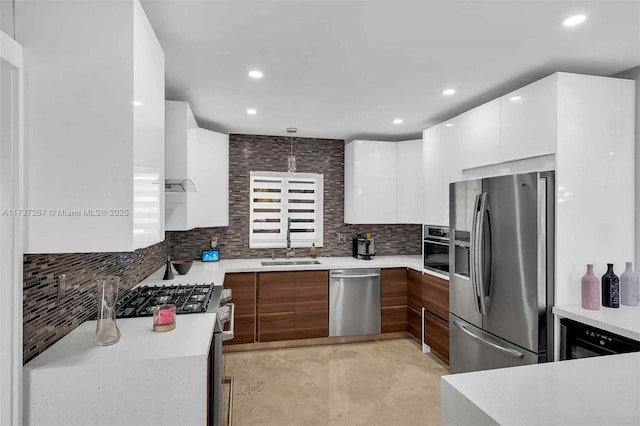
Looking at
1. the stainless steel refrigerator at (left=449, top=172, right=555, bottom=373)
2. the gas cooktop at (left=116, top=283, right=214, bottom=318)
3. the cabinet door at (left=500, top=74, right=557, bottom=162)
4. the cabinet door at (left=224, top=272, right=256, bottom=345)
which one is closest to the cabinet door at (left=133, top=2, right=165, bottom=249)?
the gas cooktop at (left=116, top=283, right=214, bottom=318)

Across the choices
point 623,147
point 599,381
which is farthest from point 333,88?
point 599,381

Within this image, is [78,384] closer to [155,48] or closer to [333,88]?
[155,48]

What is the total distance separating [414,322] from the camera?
13.1 feet

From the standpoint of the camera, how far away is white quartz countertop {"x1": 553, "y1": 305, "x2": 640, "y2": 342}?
1.84 meters

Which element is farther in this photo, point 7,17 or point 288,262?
point 288,262

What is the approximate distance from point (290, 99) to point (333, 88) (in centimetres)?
44

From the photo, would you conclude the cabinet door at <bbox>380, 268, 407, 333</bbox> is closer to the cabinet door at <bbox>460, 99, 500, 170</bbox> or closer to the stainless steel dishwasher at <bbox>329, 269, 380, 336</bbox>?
the stainless steel dishwasher at <bbox>329, 269, 380, 336</bbox>

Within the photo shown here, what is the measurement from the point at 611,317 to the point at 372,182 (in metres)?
2.74

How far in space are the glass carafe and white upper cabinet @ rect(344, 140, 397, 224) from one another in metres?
3.13

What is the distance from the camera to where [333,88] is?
9.14ft

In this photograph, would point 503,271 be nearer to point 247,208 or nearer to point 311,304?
Result: point 311,304

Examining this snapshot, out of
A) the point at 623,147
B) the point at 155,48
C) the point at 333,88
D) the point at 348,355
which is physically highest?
the point at 333,88

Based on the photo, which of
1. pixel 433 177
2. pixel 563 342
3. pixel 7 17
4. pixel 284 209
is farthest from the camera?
pixel 284 209

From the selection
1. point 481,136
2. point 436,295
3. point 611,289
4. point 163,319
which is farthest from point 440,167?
point 163,319
